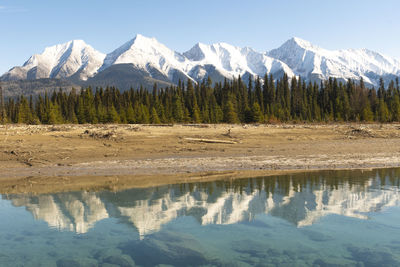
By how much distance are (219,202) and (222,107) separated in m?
87.9

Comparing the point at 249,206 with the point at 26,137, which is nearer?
the point at 249,206

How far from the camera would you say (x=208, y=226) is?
33.6 ft

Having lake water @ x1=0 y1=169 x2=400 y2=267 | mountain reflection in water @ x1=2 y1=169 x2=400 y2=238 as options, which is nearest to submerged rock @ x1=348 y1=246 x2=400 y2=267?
lake water @ x1=0 y1=169 x2=400 y2=267

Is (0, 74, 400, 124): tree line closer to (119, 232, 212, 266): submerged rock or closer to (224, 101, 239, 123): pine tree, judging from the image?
(224, 101, 239, 123): pine tree

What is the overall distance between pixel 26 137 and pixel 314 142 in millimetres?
23992

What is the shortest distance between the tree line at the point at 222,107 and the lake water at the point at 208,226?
65.5 metres

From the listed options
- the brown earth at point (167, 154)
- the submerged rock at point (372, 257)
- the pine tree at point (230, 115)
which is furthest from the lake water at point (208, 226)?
the pine tree at point (230, 115)

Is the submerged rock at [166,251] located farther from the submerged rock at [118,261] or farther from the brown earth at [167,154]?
the brown earth at [167,154]

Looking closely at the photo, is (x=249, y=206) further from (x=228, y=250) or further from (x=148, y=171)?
(x=148, y=171)

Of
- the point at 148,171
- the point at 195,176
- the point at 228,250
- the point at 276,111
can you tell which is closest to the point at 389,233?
the point at 228,250

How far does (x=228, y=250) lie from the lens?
832cm

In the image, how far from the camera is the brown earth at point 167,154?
1939 centimetres

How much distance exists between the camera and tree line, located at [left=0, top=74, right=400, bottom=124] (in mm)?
88062

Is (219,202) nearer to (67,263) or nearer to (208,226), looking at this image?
Result: (208,226)
